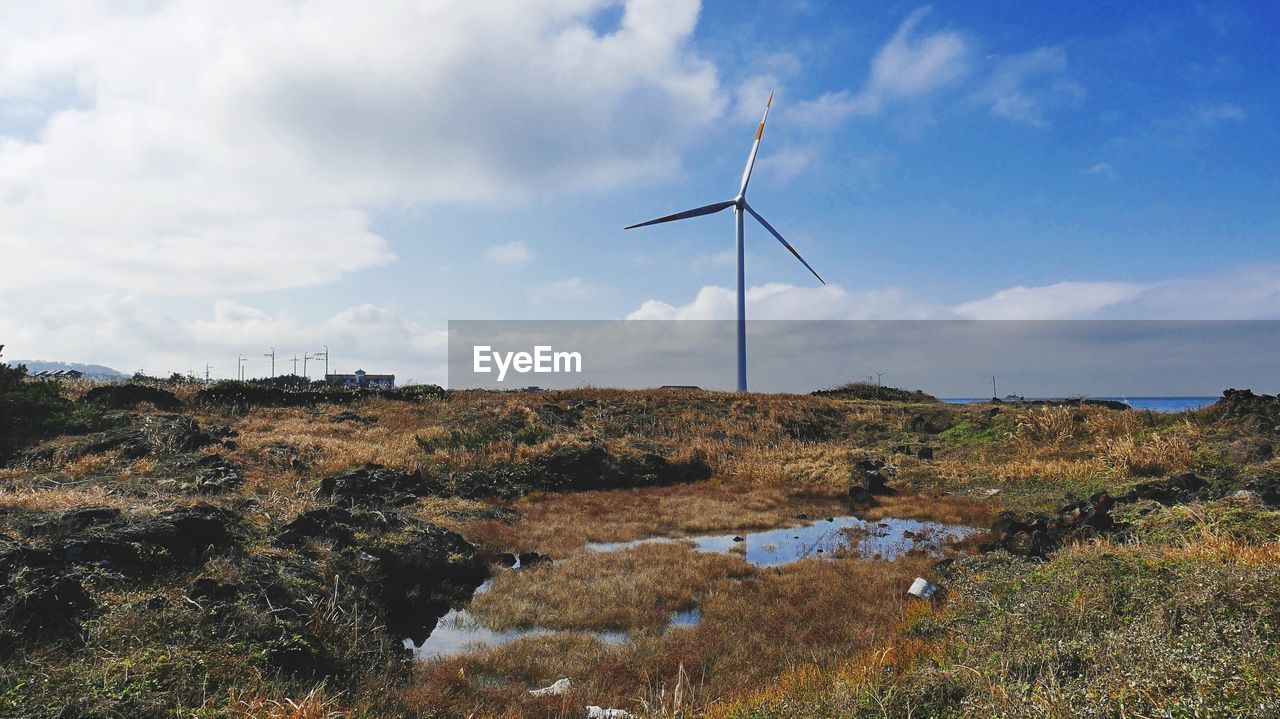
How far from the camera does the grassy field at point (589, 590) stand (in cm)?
657

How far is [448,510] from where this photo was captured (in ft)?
67.2

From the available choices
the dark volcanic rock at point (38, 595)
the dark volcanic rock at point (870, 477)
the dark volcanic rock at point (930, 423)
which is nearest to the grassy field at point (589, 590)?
the dark volcanic rock at point (38, 595)

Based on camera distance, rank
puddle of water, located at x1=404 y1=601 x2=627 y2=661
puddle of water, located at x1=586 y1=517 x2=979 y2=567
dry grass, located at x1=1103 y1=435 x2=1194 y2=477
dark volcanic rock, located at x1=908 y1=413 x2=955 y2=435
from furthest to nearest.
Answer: dark volcanic rock, located at x1=908 y1=413 x2=955 y2=435, dry grass, located at x1=1103 y1=435 x2=1194 y2=477, puddle of water, located at x1=586 y1=517 x2=979 y2=567, puddle of water, located at x1=404 y1=601 x2=627 y2=661

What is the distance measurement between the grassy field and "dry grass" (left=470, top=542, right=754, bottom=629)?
8 centimetres

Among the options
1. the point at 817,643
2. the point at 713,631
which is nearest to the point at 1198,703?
the point at 817,643

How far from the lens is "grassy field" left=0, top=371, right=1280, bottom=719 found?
259 inches

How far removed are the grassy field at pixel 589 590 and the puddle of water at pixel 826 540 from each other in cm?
82

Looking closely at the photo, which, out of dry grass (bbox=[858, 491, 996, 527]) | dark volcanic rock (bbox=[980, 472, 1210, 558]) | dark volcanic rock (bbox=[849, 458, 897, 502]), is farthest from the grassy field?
dark volcanic rock (bbox=[849, 458, 897, 502])

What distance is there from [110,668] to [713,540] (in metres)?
13.9

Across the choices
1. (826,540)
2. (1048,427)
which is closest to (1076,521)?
(826,540)

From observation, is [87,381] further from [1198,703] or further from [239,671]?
[1198,703]

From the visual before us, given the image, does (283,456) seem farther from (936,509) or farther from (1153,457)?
(1153,457)

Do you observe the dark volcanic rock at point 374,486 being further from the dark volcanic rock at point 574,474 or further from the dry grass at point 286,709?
the dry grass at point 286,709

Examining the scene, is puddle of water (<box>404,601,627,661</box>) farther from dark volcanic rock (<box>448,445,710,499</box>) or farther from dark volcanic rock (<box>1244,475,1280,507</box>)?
dark volcanic rock (<box>1244,475,1280,507</box>)
